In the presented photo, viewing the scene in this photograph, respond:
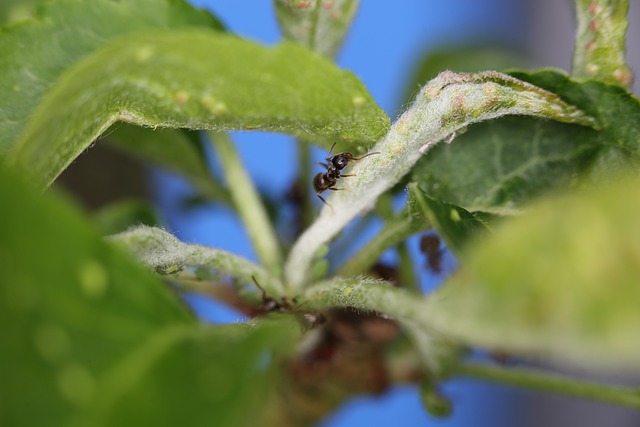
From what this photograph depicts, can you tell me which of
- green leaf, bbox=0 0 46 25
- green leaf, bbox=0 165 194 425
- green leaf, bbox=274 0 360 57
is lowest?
green leaf, bbox=0 165 194 425

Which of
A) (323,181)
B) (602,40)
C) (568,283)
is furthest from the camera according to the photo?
(323,181)

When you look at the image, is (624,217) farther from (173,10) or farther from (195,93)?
(173,10)

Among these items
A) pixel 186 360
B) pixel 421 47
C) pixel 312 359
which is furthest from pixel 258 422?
pixel 421 47

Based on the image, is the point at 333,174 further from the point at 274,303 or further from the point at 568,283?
the point at 568,283

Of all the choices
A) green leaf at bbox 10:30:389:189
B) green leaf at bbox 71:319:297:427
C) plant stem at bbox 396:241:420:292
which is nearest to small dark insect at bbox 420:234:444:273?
plant stem at bbox 396:241:420:292

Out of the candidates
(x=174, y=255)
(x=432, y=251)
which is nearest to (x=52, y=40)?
(x=174, y=255)

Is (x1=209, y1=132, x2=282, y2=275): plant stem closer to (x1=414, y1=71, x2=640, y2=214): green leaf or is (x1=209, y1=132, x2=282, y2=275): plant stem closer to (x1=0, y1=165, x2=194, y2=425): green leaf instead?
(x1=414, y1=71, x2=640, y2=214): green leaf
